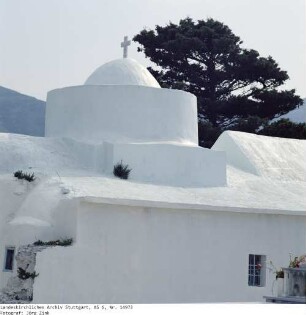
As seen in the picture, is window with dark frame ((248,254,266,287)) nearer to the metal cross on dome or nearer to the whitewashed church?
the whitewashed church

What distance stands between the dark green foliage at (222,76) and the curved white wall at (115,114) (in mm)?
16005

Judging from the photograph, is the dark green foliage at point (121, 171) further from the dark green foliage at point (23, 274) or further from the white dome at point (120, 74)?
the dark green foliage at point (23, 274)

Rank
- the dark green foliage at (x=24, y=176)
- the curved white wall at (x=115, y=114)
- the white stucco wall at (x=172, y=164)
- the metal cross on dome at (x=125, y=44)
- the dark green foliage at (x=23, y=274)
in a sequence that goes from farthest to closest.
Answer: the metal cross on dome at (x=125, y=44) → the curved white wall at (x=115, y=114) → the white stucco wall at (x=172, y=164) → the dark green foliage at (x=24, y=176) → the dark green foliage at (x=23, y=274)

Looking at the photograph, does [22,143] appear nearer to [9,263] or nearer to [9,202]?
[9,202]

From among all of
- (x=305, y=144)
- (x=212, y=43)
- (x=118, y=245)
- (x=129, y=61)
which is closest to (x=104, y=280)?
(x=118, y=245)

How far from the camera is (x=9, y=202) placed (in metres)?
16.1

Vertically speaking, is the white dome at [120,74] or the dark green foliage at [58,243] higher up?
the white dome at [120,74]

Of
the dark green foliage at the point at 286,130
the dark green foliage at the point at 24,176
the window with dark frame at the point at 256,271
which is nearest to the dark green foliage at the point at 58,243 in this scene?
the dark green foliage at the point at 24,176

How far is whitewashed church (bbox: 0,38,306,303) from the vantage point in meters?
15.3

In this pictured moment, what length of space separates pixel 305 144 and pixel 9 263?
36.8ft

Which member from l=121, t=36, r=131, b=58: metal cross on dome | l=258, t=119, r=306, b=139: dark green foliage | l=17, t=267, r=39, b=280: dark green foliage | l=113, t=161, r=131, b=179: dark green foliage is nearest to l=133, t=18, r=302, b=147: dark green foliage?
l=258, t=119, r=306, b=139: dark green foliage

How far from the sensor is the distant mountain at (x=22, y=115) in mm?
49250

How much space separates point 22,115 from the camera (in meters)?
50.7

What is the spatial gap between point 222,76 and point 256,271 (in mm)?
19070
